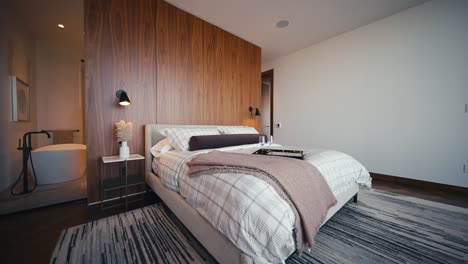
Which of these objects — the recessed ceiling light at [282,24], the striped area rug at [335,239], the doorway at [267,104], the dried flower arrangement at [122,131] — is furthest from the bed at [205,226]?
the doorway at [267,104]

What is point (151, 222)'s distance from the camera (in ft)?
5.12

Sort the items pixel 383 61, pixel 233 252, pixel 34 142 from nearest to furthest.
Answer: pixel 233 252
pixel 383 61
pixel 34 142

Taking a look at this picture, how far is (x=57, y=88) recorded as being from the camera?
355 cm

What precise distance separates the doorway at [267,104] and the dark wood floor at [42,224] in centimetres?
308

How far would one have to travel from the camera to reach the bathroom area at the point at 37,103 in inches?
81.0

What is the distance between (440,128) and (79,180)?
5.41 meters

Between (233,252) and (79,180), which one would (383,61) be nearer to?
(233,252)

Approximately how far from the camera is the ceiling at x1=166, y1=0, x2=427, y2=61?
8.00ft

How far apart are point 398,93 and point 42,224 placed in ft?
16.1

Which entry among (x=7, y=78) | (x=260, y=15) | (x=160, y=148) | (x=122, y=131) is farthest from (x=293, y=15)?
(x=7, y=78)

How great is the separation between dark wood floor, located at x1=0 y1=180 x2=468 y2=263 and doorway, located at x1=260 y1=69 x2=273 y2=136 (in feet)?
10.1

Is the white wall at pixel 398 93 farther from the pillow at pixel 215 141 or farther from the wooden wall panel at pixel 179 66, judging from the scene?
the wooden wall panel at pixel 179 66

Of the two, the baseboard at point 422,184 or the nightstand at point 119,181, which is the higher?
the nightstand at point 119,181

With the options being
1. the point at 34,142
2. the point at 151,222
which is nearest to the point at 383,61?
the point at 151,222
